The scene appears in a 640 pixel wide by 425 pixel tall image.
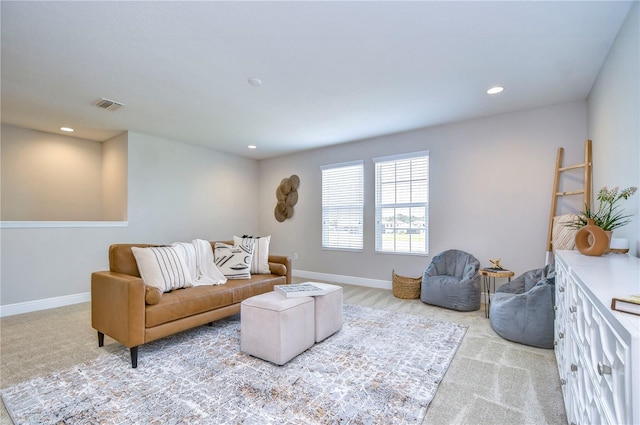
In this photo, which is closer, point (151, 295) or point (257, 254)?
point (151, 295)

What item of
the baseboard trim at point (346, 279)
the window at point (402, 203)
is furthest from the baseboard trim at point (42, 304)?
the window at point (402, 203)

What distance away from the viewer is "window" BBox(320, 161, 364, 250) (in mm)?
4977

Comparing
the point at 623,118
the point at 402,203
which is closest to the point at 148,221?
the point at 402,203

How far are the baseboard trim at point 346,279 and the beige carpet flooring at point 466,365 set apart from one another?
1.17 meters

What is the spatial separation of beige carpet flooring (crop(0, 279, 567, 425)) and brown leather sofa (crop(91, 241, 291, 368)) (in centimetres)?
43

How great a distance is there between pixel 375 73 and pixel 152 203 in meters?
3.92

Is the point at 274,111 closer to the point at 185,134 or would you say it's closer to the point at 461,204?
the point at 185,134

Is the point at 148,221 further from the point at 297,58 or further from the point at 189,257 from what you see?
the point at 297,58

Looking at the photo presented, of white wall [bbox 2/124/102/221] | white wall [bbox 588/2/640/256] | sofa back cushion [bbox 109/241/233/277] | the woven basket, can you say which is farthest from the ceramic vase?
white wall [bbox 2/124/102/221]

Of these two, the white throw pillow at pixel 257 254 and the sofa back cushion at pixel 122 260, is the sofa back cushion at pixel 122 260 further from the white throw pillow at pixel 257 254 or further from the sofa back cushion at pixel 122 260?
the white throw pillow at pixel 257 254

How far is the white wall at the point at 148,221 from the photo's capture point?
3.58 metres

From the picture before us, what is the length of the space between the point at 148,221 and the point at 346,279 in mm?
3389

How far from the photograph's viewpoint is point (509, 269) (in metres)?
3.63

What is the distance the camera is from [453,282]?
3.52m
